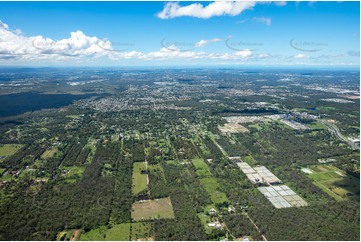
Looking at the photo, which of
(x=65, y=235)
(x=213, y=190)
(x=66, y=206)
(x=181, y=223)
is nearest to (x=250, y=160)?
(x=213, y=190)

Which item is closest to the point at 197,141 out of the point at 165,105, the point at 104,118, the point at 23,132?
the point at 104,118

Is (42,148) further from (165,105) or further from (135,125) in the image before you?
(165,105)

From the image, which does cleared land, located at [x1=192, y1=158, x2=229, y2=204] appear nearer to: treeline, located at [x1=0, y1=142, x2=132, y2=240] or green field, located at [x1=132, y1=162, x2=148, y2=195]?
green field, located at [x1=132, y1=162, x2=148, y2=195]

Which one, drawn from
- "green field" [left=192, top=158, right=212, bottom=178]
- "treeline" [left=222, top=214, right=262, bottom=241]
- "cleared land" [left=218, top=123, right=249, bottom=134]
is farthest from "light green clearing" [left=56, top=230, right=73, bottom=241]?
"cleared land" [left=218, top=123, right=249, bottom=134]

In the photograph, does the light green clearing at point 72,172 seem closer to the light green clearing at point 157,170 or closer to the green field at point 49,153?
the green field at point 49,153

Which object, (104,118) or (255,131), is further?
(104,118)

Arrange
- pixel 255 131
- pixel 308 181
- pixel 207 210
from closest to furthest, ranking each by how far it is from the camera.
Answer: pixel 207 210 → pixel 308 181 → pixel 255 131

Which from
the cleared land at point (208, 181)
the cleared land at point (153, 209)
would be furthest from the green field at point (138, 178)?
the cleared land at point (208, 181)
